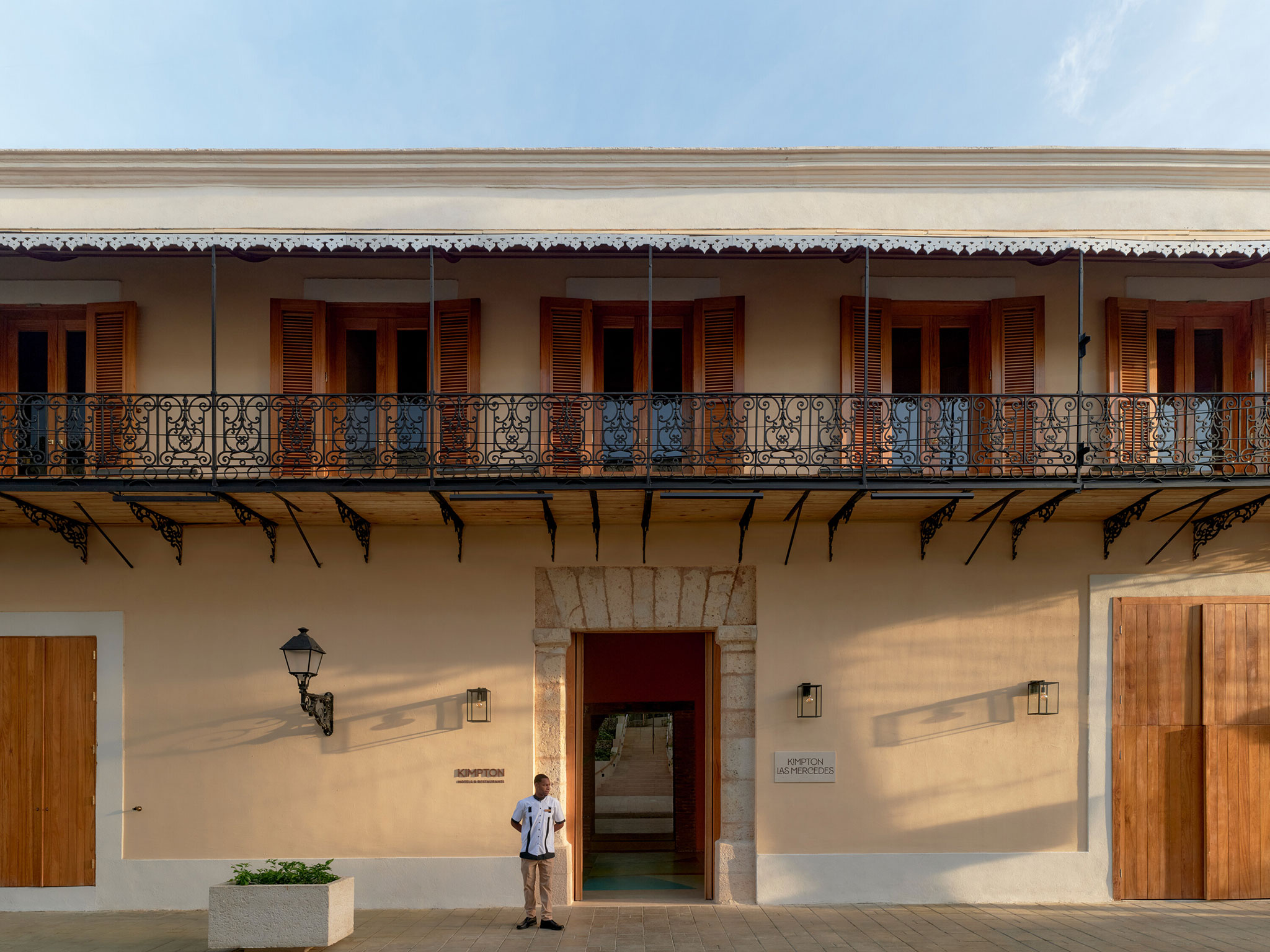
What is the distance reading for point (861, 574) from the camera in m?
9.21

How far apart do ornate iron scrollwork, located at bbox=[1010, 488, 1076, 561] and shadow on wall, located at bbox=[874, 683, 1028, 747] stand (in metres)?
1.50

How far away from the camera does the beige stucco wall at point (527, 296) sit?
9219 millimetres

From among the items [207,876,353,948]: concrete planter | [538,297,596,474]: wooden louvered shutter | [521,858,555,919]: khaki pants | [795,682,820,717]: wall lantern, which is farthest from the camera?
[538,297,596,474]: wooden louvered shutter

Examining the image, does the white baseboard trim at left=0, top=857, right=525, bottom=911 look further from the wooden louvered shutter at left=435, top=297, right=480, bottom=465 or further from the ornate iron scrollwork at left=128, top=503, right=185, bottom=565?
the wooden louvered shutter at left=435, top=297, right=480, bottom=465

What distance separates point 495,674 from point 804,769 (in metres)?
3.44

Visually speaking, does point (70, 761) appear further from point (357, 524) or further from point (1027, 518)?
point (1027, 518)

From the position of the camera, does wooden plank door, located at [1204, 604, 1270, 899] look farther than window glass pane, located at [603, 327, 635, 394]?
No

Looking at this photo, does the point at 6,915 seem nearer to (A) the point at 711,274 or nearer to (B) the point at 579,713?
(B) the point at 579,713

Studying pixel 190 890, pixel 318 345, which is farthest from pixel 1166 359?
pixel 190 890

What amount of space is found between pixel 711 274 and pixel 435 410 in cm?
338

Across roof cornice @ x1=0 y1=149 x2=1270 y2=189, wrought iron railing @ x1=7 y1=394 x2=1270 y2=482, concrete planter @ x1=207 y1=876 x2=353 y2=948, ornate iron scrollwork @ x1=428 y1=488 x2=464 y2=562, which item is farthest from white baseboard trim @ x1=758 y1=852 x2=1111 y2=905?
roof cornice @ x1=0 y1=149 x2=1270 y2=189

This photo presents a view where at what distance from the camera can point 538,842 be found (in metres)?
8.03

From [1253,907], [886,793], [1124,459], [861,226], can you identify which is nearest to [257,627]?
[886,793]

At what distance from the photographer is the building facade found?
8.80 m
